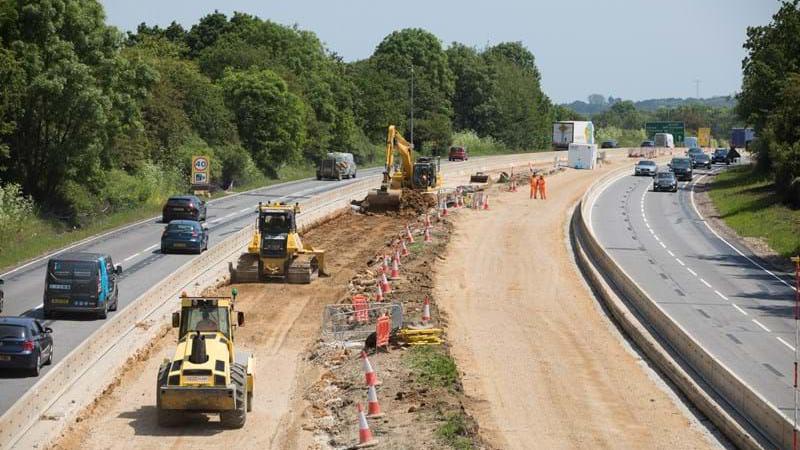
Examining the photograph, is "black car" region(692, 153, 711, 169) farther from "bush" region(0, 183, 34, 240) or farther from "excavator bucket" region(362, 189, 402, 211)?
"bush" region(0, 183, 34, 240)

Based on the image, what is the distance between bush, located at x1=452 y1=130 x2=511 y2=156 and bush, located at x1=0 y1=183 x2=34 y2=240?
9810cm

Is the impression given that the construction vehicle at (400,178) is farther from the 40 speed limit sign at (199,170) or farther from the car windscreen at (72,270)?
the car windscreen at (72,270)

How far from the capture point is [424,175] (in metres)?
76.4

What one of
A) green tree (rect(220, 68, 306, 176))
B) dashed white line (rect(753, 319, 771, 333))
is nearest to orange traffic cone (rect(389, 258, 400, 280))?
dashed white line (rect(753, 319, 771, 333))

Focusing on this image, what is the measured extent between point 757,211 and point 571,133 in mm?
68137

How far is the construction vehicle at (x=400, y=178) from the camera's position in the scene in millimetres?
72812

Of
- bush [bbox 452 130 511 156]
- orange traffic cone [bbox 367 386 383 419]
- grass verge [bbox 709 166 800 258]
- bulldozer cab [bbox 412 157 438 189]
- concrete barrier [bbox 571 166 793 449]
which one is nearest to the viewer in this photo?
concrete barrier [bbox 571 166 793 449]

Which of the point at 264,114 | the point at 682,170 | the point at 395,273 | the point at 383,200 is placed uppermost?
the point at 264,114

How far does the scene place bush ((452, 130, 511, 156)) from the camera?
528 ft

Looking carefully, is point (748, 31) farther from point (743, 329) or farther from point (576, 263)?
point (743, 329)

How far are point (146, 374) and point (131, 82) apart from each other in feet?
157

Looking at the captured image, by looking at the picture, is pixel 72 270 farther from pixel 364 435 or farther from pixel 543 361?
pixel 364 435

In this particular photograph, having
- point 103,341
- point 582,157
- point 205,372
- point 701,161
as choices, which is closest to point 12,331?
point 103,341

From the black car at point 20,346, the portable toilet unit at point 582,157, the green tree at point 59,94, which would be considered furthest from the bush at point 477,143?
the black car at point 20,346
